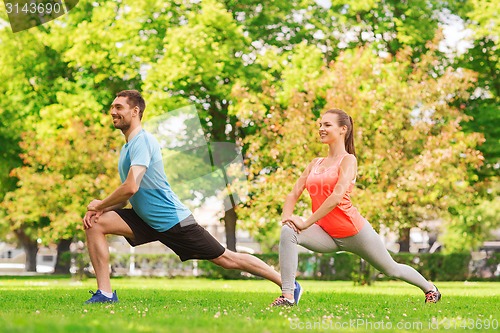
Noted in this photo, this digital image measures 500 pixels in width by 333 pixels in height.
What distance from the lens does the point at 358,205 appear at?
67.4ft

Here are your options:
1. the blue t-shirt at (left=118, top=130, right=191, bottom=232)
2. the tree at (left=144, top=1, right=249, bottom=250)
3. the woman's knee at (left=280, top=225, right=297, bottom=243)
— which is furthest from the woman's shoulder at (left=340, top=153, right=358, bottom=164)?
the tree at (left=144, top=1, right=249, bottom=250)

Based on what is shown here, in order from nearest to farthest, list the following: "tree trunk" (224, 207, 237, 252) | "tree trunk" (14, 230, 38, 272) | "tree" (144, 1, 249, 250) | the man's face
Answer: the man's face → "tree" (144, 1, 249, 250) → "tree trunk" (224, 207, 237, 252) → "tree trunk" (14, 230, 38, 272)

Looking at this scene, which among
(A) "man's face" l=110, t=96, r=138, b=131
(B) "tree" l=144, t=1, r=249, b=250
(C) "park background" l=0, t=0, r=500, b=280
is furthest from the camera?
(B) "tree" l=144, t=1, r=249, b=250

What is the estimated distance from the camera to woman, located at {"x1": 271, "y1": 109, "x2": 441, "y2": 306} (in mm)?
8453

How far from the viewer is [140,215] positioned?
8.82 m

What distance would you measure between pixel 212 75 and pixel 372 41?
237 inches

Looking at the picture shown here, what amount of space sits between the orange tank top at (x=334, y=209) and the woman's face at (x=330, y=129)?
243mm

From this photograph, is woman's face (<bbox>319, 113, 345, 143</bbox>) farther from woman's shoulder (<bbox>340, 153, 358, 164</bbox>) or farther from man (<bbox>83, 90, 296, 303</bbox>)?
man (<bbox>83, 90, 296, 303</bbox>)

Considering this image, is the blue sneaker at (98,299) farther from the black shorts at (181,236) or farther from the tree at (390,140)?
the tree at (390,140)

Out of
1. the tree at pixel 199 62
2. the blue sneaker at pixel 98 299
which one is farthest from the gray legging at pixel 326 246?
the tree at pixel 199 62

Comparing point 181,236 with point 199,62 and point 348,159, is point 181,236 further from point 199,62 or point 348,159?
point 199,62

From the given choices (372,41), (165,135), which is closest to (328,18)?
(372,41)

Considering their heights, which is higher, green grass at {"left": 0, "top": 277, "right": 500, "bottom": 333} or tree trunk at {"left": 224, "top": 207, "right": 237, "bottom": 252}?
tree trunk at {"left": 224, "top": 207, "right": 237, "bottom": 252}

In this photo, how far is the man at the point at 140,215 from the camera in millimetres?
8758
